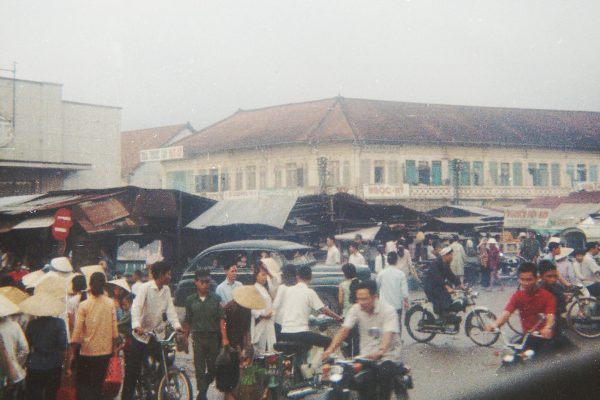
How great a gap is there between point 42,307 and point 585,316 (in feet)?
29.6

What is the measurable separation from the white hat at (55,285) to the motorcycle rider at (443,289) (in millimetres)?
5666

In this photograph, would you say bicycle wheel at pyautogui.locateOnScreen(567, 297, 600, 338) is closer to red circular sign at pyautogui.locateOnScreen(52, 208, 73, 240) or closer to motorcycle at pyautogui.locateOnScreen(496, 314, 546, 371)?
motorcycle at pyautogui.locateOnScreen(496, 314, 546, 371)

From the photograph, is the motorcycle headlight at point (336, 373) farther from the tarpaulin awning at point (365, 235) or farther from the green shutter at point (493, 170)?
the green shutter at point (493, 170)

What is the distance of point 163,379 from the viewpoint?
6926 mm

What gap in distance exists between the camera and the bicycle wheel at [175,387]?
22.6 ft

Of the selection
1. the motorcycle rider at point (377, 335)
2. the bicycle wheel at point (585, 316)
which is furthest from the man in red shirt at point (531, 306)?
the bicycle wheel at point (585, 316)

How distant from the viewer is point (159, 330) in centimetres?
717

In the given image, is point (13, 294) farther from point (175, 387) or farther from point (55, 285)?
point (175, 387)

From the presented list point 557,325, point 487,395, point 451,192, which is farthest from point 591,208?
point 487,395

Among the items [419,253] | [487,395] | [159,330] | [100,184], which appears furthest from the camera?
[100,184]

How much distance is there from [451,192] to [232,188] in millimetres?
13454

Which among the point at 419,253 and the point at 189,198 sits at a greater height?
the point at 189,198

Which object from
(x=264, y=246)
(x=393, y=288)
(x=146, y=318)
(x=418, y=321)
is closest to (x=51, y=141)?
(x=264, y=246)

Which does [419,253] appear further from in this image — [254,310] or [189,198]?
[254,310]
